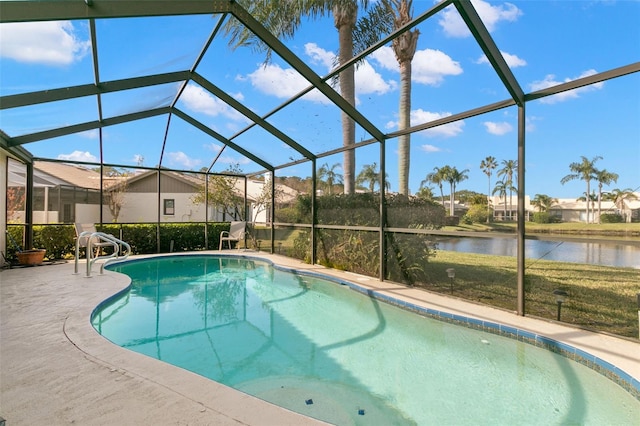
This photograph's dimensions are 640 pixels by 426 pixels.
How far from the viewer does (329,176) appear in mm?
8398

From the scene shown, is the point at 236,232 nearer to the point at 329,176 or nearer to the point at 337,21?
the point at 329,176

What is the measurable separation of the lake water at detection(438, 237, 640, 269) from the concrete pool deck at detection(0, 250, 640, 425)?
769 mm

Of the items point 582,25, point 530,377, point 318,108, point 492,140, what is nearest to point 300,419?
point 530,377

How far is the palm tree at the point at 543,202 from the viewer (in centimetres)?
414

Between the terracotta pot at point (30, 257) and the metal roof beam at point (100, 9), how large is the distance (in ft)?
20.8

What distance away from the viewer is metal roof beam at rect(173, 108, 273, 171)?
29.6 ft

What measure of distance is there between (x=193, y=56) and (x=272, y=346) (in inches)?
207

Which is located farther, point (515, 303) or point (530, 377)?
point (515, 303)

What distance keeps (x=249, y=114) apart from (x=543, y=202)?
A: 609 cm

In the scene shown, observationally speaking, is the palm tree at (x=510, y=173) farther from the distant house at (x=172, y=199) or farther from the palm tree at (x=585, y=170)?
the distant house at (x=172, y=199)

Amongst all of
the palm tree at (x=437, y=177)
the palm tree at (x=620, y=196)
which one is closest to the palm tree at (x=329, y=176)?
the palm tree at (x=437, y=177)

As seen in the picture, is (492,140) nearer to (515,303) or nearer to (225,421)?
(515,303)

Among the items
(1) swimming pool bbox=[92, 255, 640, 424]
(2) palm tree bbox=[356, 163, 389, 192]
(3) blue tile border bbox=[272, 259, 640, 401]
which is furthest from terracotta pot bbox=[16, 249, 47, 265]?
(3) blue tile border bbox=[272, 259, 640, 401]

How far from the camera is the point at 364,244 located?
710 centimetres
